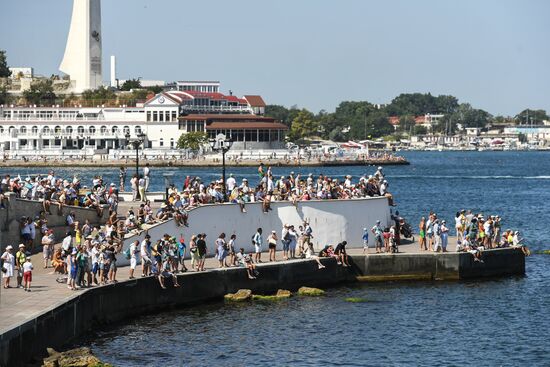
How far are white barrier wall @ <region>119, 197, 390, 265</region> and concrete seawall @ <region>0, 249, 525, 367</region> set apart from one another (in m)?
2.02

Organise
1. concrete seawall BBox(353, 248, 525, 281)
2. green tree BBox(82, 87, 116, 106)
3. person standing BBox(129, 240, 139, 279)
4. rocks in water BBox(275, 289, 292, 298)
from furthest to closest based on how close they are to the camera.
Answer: green tree BBox(82, 87, 116, 106)
concrete seawall BBox(353, 248, 525, 281)
rocks in water BBox(275, 289, 292, 298)
person standing BBox(129, 240, 139, 279)

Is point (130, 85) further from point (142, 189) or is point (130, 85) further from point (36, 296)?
point (36, 296)

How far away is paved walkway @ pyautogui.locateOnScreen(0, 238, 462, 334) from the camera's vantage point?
29234mm

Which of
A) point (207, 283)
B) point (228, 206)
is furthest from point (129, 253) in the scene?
point (228, 206)

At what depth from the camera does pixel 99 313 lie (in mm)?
34250

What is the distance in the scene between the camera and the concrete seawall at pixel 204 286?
29.1 m

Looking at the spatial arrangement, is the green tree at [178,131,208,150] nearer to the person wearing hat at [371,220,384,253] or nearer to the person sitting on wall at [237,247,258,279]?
the person wearing hat at [371,220,384,253]

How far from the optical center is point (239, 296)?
39.1 metres

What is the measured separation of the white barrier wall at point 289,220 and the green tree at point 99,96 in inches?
5085

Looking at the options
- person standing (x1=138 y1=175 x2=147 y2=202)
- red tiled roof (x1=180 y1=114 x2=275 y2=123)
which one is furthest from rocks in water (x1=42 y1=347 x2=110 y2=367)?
red tiled roof (x1=180 y1=114 x2=275 y2=123)

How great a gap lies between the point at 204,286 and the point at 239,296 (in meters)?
1.39

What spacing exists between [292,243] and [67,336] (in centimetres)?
1264

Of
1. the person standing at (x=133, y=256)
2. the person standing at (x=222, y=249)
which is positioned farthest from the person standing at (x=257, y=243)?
the person standing at (x=133, y=256)

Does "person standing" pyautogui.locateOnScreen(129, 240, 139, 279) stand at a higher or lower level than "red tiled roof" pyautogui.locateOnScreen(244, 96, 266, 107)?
lower
